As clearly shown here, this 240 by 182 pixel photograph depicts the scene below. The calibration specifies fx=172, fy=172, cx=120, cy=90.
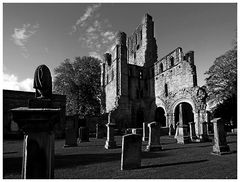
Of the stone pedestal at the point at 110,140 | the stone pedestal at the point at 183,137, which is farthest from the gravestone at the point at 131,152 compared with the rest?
the stone pedestal at the point at 183,137

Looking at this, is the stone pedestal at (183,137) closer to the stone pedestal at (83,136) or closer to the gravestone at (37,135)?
the stone pedestal at (83,136)

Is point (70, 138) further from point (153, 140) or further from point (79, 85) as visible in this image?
point (79, 85)

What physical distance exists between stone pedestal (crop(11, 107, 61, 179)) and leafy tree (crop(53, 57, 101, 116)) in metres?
28.3

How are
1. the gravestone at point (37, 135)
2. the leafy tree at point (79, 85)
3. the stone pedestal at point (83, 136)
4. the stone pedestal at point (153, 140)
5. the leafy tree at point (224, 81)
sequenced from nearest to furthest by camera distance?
the gravestone at point (37, 135)
the stone pedestal at point (153, 140)
the stone pedestal at point (83, 136)
the leafy tree at point (224, 81)
the leafy tree at point (79, 85)

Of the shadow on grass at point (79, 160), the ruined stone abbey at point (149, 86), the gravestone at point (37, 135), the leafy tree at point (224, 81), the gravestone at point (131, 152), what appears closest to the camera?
the gravestone at point (37, 135)

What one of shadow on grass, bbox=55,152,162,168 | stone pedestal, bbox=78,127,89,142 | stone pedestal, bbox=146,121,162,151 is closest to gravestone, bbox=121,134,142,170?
shadow on grass, bbox=55,152,162,168

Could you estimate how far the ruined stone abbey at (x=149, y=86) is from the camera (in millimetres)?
23812

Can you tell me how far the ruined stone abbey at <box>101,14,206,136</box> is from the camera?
78.1 ft

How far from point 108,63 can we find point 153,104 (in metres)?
11.8

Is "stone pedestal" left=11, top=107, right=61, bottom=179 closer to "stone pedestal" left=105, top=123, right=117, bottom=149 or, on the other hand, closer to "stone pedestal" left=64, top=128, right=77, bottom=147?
"stone pedestal" left=105, top=123, right=117, bottom=149

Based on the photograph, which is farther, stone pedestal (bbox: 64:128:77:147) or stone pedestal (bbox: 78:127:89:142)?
stone pedestal (bbox: 78:127:89:142)

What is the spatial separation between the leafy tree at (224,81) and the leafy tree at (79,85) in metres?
20.2

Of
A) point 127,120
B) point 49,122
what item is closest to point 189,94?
point 127,120

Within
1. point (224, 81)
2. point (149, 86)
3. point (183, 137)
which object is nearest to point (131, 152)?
point (183, 137)
